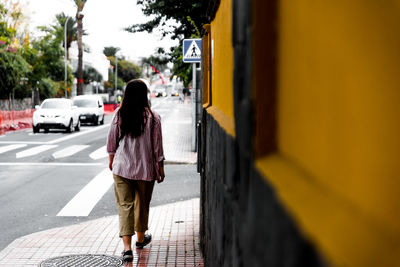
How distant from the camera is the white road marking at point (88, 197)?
8906 mm

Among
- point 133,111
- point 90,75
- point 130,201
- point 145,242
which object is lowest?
point 145,242

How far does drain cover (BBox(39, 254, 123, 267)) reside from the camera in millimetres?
5832

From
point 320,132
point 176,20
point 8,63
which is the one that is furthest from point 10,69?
point 320,132

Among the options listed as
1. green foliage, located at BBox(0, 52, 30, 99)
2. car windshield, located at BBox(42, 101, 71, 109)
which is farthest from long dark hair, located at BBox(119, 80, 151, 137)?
green foliage, located at BBox(0, 52, 30, 99)

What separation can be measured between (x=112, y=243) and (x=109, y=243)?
0.03m

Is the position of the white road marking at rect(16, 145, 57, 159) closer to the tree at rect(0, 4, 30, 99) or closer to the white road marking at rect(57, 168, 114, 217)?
the white road marking at rect(57, 168, 114, 217)

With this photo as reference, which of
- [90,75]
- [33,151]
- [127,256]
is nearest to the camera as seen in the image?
[127,256]

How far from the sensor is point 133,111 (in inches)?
233

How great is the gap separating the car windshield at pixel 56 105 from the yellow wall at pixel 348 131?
2585 centimetres

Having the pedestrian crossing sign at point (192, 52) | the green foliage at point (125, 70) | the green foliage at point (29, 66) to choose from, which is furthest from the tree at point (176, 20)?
the green foliage at point (125, 70)

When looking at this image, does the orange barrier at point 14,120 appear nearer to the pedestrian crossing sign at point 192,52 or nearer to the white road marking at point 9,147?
the white road marking at point 9,147

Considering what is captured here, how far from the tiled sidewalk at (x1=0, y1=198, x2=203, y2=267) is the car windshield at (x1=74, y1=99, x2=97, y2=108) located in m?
26.0

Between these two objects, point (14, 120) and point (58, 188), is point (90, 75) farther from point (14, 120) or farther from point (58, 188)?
point (58, 188)

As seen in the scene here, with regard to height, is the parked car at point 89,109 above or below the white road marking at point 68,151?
above
